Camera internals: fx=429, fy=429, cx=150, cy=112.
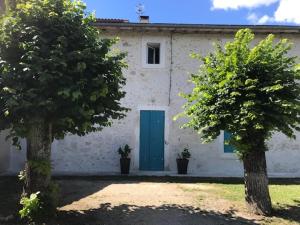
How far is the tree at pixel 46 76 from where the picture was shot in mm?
7258

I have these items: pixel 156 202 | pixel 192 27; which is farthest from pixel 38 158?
pixel 192 27

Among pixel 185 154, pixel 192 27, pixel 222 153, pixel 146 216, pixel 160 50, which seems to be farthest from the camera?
pixel 160 50

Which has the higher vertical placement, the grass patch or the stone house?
the stone house

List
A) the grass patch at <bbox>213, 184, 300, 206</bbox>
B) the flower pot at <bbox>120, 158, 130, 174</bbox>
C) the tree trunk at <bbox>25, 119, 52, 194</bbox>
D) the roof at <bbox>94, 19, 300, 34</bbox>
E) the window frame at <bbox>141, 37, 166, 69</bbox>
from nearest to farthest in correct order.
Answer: the tree trunk at <bbox>25, 119, 52, 194</bbox> → the grass patch at <bbox>213, 184, 300, 206</bbox> → the flower pot at <bbox>120, 158, 130, 174</bbox> → the roof at <bbox>94, 19, 300, 34</bbox> → the window frame at <bbox>141, 37, 166, 69</bbox>

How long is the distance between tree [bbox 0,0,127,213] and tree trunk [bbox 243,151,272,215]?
319cm

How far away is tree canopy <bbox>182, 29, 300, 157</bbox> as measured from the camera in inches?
324

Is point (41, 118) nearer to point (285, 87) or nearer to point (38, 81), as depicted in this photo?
point (38, 81)

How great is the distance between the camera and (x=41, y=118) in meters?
7.46

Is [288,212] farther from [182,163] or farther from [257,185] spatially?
[182,163]

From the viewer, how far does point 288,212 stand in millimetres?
8719

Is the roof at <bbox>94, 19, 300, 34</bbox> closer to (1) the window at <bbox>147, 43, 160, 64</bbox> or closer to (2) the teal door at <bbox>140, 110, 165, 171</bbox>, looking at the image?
(1) the window at <bbox>147, 43, 160, 64</bbox>

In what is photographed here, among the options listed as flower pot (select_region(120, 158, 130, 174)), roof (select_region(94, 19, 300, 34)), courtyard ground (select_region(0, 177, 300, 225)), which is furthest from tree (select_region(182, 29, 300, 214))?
roof (select_region(94, 19, 300, 34))

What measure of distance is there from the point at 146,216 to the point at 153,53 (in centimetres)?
836

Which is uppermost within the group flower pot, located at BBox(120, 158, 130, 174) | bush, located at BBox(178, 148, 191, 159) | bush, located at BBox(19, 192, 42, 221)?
bush, located at BBox(178, 148, 191, 159)
